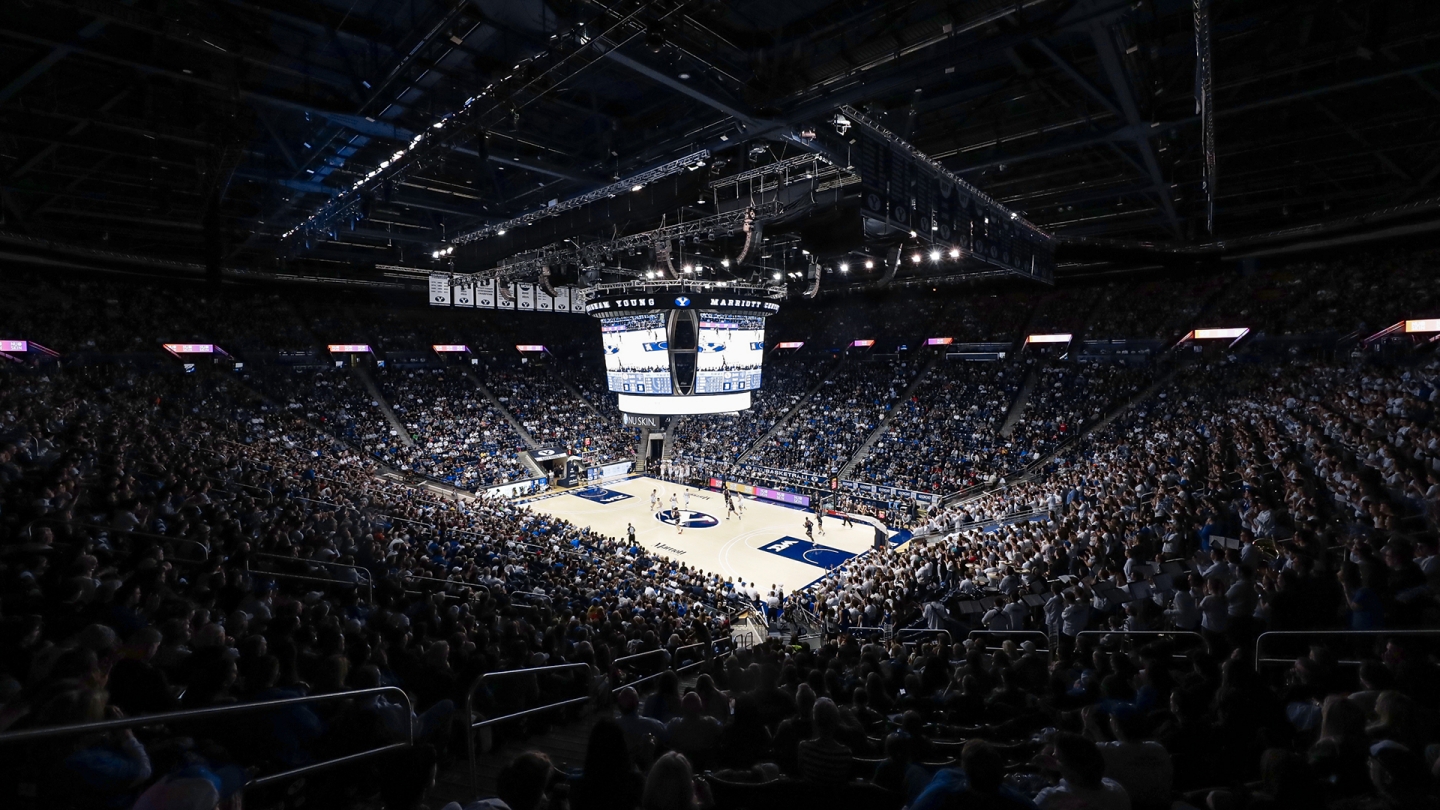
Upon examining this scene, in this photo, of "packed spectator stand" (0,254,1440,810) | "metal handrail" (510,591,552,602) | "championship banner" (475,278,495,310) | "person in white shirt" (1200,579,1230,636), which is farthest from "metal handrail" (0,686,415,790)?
"championship banner" (475,278,495,310)

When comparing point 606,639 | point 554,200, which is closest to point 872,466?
point 554,200

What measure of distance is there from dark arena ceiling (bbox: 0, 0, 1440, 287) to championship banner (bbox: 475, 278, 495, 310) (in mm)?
6115

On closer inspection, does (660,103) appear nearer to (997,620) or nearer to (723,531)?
(997,620)

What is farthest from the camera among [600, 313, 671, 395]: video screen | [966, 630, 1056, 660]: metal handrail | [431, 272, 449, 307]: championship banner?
[431, 272, 449, 307]: championship banner

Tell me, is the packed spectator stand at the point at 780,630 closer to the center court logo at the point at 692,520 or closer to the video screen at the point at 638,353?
the video screen at the point at 638,353

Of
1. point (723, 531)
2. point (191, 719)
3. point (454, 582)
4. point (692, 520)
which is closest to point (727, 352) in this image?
point (723, 531)

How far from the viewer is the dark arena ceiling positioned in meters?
7.87

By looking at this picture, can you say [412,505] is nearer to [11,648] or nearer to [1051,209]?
[11,648]

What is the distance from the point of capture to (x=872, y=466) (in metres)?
28.6

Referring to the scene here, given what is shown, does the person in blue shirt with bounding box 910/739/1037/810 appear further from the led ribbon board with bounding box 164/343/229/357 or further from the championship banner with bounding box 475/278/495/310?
the led ribbon board with bounding box 164/343/229/357

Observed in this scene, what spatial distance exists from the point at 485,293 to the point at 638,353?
7431mm

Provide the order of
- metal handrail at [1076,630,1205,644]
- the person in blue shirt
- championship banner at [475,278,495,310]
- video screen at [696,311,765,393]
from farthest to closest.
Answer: championship banner at [475,278,495,310] < video screen at [696,311,765,393] < metal handrail at [1076,630,1205,644] < the person in blue shirt

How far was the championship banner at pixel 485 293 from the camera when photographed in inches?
965

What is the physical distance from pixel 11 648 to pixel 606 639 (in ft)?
17.4
